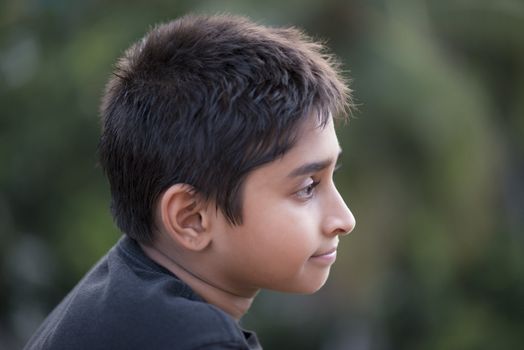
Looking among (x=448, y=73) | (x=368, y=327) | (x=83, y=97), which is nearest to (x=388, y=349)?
(x=368, y=327)

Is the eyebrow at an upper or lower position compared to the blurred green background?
upper

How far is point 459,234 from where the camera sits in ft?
22.3

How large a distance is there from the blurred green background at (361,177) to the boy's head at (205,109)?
3699 millimetres

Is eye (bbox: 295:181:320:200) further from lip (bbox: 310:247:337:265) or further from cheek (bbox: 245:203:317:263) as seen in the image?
lip (bbox: 310:247:337:265)

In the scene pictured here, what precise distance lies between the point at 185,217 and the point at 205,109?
239mm

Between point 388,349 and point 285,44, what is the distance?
5.39 meters

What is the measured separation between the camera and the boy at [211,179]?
1.79m

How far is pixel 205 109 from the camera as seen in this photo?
5.90ft

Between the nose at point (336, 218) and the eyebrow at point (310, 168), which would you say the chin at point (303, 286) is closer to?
the nose at point (336, 218)

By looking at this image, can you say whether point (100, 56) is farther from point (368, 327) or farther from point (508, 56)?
point (508, 56)

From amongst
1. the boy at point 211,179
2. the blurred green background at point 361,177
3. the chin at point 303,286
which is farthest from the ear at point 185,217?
the blurred green background at point 361,177

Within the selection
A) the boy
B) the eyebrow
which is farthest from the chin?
the eyebrow

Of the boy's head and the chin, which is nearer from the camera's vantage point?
the boy's head

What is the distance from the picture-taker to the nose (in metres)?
1.87
